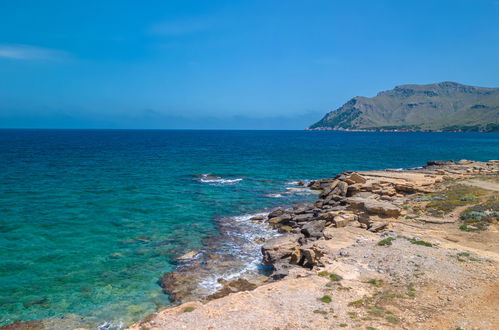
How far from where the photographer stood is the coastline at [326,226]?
17.9 meters

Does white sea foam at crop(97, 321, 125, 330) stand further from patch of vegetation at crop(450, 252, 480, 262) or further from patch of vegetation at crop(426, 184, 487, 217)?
patch of vegetation at crop(426, 184, 487, 217)

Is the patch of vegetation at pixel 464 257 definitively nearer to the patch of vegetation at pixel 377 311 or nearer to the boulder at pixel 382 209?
the patch of vegetation at pixel 377 311

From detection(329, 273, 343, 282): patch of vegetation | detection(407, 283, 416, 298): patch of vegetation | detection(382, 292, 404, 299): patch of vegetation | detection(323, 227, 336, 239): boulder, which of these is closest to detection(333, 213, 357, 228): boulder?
detection(323, 227, 336, 239): boulder

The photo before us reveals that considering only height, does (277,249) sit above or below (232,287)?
above

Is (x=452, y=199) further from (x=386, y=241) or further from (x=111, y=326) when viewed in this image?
(x=111, y=326)

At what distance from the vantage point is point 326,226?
28562mm

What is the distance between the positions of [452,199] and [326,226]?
46.4ft

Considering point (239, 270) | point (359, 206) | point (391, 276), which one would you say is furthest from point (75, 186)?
point (391, 276)

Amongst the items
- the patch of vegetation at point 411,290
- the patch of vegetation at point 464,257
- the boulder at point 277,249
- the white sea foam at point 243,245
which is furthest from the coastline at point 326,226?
the patch of vegetation at point 464,257

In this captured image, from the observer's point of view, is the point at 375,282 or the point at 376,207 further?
the point at 376,207

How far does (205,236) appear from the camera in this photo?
29.4 metres

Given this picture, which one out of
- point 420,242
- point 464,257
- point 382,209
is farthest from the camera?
point 382,209

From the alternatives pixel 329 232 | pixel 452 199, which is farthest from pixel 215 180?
pixel 452 199

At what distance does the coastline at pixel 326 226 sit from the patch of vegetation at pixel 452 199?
1972 mm
